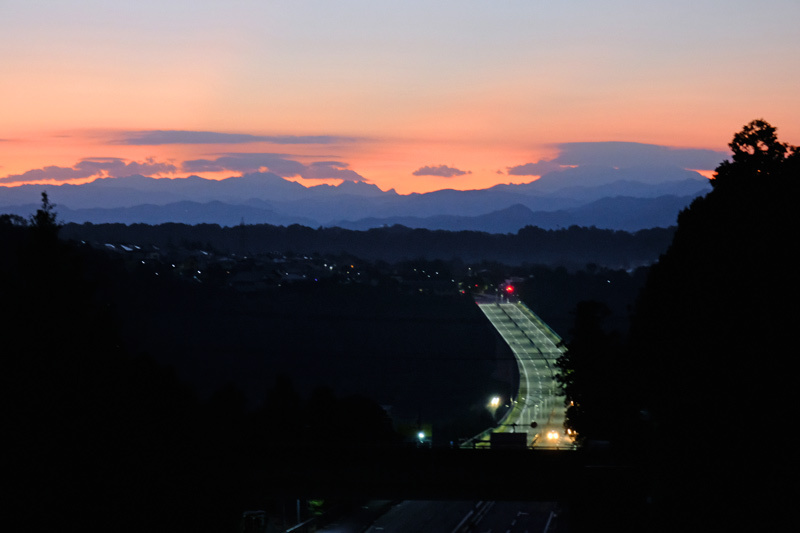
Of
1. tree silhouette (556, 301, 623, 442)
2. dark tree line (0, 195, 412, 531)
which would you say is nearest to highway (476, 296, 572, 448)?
tree silhouette (556, 301, 623, 442)

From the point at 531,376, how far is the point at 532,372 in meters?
1.47

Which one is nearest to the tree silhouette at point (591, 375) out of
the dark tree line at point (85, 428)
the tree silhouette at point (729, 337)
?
the tree silhouette at point (729, 337)

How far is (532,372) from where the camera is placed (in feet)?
252

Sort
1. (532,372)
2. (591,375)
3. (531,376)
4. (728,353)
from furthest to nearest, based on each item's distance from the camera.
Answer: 1. (532,372)
2. (531,376)
3. (591,375)
4. (728,353)

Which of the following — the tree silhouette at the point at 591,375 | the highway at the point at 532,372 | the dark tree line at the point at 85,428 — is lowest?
the highway at the point at 532,372

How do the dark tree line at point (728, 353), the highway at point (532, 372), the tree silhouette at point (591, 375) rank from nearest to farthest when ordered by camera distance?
1. the dark tree line at point (728, 353)
2. the tree silhouette at point (591, 375)
3. the highway at point (532, 372)

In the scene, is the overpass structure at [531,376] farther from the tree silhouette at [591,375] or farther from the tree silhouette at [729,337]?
the tree silhouette at [729,337]

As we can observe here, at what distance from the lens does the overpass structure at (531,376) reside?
52406mm

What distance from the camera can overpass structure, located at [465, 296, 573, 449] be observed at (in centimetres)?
5241

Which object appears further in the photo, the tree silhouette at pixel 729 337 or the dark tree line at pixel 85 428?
the tree silhouette at pixel 729 337

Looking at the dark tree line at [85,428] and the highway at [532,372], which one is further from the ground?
the dark tree line at [85,428]

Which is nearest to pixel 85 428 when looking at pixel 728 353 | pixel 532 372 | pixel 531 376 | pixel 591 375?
pixel 728 353

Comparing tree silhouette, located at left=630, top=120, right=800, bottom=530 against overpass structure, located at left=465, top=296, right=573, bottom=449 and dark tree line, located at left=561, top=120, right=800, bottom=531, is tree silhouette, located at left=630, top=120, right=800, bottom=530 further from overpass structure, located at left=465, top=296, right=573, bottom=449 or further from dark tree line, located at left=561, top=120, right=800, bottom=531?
overpass structure, located at left=465, top=296, right=573, bottom=449

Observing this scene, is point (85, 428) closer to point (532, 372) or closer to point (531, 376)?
point (531, 376)
